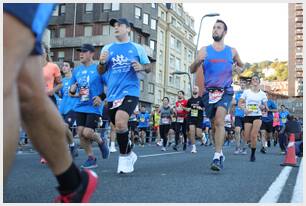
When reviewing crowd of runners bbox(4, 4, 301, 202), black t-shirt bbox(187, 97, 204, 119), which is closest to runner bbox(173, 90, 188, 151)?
crowd of runners bbox(4, 4, 301, 202)

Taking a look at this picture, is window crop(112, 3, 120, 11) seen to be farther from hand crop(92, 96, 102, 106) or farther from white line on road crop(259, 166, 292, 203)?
white line on road crop(259, 166, 292, 203)

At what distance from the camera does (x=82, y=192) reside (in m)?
2.55

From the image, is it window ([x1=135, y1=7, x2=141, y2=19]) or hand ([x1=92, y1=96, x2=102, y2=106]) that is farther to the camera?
window ([x1=135, y1=7, x2=141, y2=19])

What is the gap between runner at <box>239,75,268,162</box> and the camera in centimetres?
992

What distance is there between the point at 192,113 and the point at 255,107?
3.75 meters

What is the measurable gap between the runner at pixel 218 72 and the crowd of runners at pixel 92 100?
14mm

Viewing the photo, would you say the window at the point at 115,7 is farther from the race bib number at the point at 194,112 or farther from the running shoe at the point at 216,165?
the running shoe at the point at 216,165

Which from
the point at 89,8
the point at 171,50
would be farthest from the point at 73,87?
the point at 171,50

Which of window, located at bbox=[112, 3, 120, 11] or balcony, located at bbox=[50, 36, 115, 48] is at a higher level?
window, located at bbox=[112, 3, 120, 11]

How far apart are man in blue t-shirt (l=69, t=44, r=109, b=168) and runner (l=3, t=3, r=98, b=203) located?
434 centimetres

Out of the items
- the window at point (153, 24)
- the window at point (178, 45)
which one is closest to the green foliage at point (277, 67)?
the window at point (178, 45)

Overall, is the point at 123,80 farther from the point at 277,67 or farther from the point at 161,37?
the point at 277,67

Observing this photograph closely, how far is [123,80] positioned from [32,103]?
146 inches

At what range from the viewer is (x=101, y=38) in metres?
49.9
